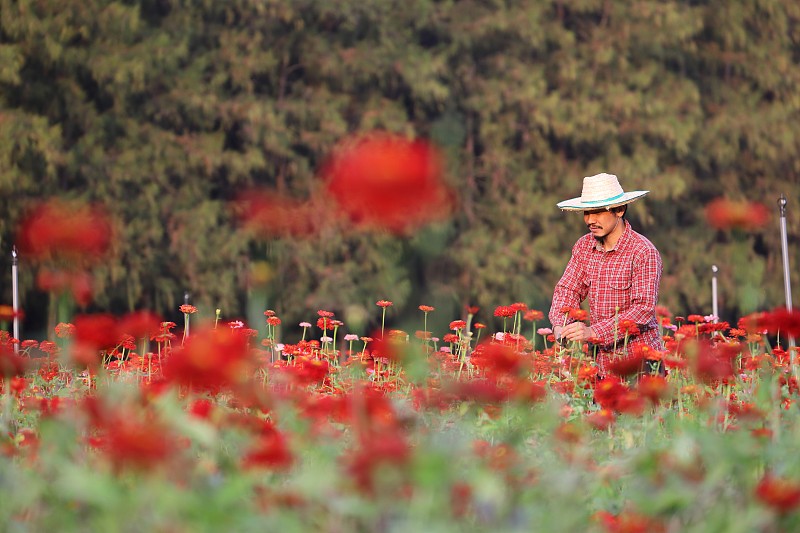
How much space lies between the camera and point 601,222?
4781mm

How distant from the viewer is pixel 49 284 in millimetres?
3463

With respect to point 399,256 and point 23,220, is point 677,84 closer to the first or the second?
point 399,256

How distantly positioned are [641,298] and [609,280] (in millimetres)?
166

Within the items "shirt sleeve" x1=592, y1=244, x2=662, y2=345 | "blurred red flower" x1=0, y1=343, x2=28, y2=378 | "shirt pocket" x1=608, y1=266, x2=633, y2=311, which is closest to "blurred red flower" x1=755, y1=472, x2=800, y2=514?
"blurred red flower" x1=0, y1=343, x2=28, y2=378

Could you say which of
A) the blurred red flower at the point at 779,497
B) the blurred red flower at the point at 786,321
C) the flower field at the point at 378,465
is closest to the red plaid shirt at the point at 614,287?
the flower field at the point at 378,465

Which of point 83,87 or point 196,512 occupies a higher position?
point 83,87

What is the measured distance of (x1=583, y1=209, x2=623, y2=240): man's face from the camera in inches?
188

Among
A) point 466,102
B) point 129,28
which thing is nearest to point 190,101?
point 129,28

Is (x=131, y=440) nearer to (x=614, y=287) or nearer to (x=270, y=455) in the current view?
(x=270, y=455)

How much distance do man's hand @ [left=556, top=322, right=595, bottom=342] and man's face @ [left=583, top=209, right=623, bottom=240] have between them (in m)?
0.43

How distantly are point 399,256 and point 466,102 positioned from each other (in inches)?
84.5

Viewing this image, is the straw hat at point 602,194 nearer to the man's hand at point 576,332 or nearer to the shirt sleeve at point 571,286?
the shirt sleeve at point 571,286

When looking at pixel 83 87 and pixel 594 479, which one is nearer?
pixel 594 479

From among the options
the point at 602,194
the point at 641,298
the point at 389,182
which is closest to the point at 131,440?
the point at 389,182
